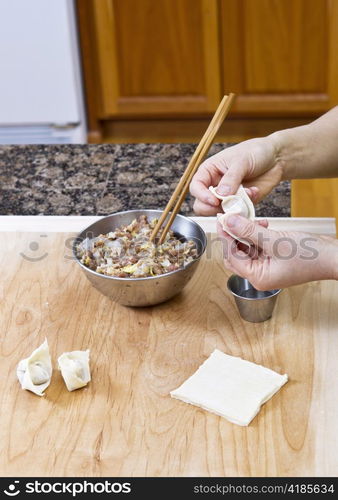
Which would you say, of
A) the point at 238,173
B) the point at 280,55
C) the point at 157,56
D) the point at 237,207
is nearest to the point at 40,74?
the point at 157,56

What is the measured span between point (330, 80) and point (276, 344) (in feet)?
7.11

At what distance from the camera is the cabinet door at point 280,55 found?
2.94 meters

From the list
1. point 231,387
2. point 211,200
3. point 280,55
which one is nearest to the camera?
point 231,387

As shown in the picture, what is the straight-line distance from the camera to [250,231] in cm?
117

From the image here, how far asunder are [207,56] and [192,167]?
1952mm

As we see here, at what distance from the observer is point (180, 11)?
3004mm

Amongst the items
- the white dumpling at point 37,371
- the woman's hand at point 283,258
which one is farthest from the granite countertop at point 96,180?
the white dumpling at point 37,371

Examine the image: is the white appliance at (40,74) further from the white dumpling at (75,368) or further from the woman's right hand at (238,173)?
the white dumpling at (75,368)

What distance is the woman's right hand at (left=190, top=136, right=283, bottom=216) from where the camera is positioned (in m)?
1.33

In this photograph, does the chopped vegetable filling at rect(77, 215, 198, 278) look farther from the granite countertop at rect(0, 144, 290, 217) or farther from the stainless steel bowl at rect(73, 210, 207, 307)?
the granite countertop at rect(0, 144, 290, 217)

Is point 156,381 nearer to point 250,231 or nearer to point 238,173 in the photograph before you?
point 250,231

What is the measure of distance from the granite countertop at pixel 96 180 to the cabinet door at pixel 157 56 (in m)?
1.54
